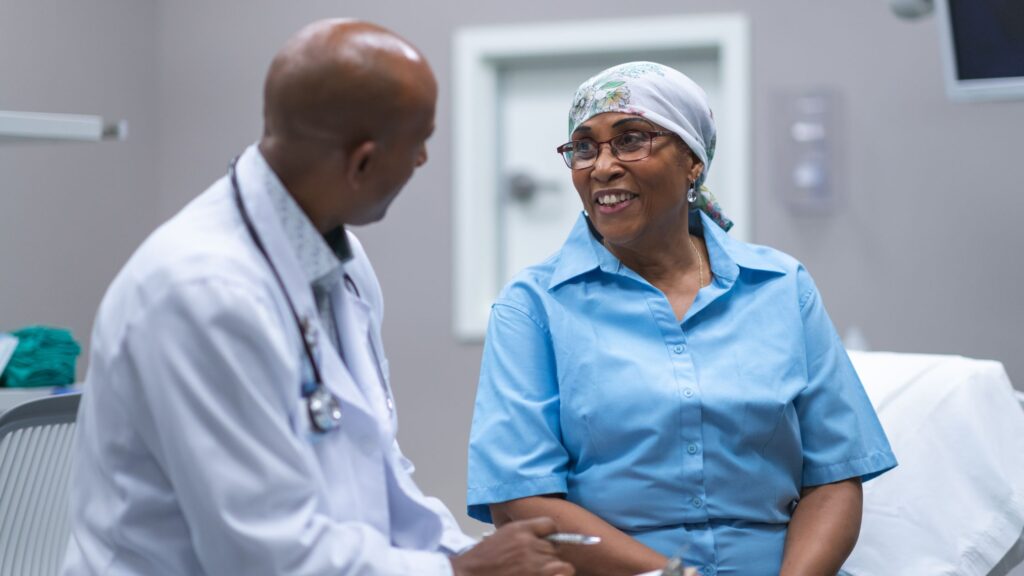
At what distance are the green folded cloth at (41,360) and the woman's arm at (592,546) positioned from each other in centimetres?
141

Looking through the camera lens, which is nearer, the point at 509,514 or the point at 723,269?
the point at 509,514

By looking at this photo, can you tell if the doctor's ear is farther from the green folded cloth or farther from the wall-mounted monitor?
the wall-mounted monitor

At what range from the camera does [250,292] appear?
1147 mm

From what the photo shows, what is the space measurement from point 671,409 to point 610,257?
0.29 meters

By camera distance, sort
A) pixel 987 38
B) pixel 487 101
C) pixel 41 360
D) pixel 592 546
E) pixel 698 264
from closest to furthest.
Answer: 1. pixel 592 546
2. pixel 698 264
3. pixel 41 360
4. pixel 987 38
5. pixel 487 101

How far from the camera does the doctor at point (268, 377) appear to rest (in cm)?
112

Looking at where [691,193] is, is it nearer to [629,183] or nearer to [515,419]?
[629,183]

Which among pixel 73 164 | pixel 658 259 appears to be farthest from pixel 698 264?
pixel 73 164

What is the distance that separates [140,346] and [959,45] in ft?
7.78

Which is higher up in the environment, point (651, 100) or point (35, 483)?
point (651, 100)

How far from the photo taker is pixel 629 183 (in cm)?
183

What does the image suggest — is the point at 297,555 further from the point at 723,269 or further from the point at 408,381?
the point at 408,381

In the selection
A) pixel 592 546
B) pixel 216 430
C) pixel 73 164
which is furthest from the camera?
pixel 73 164

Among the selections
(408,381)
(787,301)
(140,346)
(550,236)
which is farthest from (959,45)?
(140,346)
